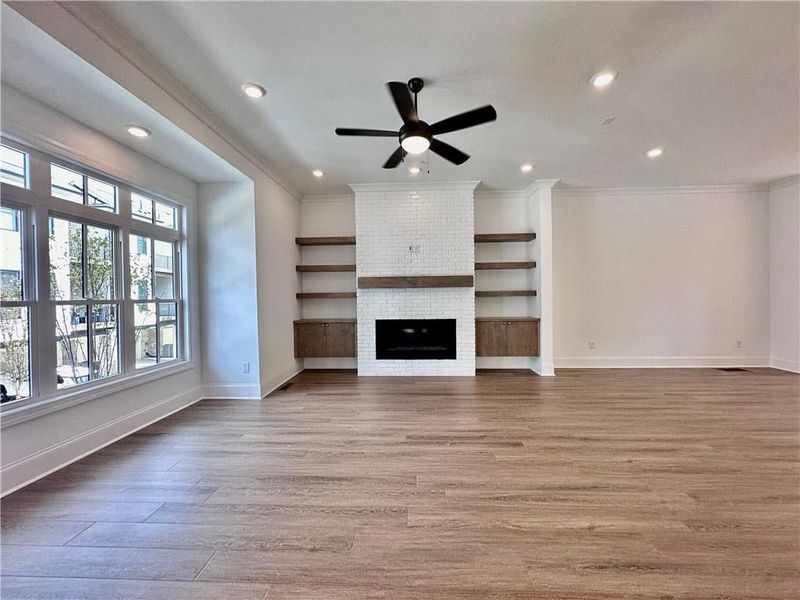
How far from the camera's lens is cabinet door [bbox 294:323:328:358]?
5457 mm

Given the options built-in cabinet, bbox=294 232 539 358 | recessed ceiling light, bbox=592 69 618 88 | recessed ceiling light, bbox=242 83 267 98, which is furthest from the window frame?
recessed ceiling light, bbox=592 69 618 88

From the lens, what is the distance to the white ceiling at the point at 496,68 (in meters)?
1.97

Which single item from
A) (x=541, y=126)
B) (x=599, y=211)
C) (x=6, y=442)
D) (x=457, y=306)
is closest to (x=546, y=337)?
(x=457, y=306)

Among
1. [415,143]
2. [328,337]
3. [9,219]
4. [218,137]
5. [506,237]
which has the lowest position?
[328,337]

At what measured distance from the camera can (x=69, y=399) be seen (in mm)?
2555

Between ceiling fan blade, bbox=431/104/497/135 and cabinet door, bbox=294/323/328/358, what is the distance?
12.4ft

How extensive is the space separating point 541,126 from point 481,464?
319 cm

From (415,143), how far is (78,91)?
231 centimetres

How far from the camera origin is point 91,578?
4.88 feet

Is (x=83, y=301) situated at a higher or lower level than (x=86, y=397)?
higher

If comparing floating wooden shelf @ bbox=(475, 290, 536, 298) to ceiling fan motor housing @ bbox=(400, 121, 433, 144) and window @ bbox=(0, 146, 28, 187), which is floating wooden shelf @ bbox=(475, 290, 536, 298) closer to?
ceiling fan motor housing @ bbox=(400, 121, 433, 144)

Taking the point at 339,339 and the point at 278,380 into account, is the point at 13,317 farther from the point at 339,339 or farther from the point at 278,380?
the point at 339,339

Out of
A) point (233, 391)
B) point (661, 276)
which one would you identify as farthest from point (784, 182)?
point (233, 391)

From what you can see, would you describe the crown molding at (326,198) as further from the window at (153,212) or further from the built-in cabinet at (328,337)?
the window at (153,212)
